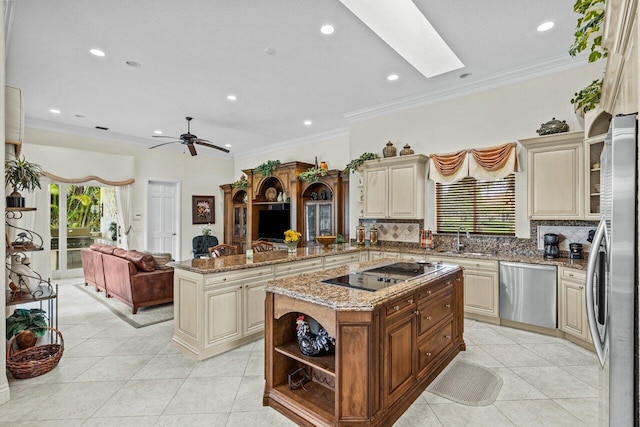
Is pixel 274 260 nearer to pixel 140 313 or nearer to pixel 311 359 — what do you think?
pixel 311 359

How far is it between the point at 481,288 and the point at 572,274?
3.21ft

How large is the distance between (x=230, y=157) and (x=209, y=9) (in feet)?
22.0

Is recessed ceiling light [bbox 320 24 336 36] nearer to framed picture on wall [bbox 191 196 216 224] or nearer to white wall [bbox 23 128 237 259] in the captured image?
white wall [bbox 23 128 237 259]

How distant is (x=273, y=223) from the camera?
7.51m

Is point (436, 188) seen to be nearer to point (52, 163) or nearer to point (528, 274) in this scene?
point (528, 274)

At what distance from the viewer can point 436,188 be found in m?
4.95

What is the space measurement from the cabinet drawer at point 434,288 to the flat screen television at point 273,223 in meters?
4.67

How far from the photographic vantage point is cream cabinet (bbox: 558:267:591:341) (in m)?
3.18

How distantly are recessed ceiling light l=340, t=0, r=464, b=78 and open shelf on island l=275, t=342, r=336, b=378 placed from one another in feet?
9.66

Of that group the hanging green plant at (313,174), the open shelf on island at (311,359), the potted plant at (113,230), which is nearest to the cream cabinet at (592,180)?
the open shelf on island at (311,359)

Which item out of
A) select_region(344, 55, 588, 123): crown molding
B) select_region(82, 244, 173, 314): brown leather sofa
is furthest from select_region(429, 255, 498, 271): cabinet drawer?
select_region(82, 244, 173, 314): brown leather sofa

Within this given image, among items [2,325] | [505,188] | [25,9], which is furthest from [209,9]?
[505,188]

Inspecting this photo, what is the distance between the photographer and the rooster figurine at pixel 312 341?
209cm

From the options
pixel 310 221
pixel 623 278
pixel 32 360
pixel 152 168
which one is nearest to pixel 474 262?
pixel 623 278
